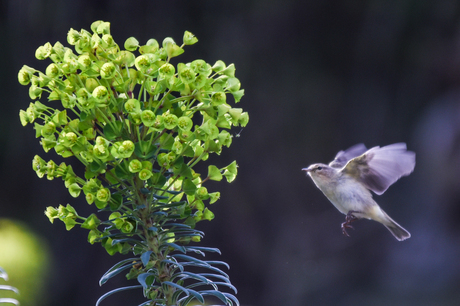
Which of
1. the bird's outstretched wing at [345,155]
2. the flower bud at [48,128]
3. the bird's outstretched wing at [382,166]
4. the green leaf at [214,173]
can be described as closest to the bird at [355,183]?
the bird's outstretched wing at [382,166]

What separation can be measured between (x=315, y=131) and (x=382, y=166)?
2457mm

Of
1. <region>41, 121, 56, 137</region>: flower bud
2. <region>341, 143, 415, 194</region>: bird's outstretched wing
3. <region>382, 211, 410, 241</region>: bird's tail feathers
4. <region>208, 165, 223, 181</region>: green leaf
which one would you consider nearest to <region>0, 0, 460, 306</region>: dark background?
<region>382, 211, 410, 241</region>: bird's tail feathers

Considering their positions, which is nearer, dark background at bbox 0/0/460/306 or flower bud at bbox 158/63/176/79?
flower bud at bbox 158/63/176/79

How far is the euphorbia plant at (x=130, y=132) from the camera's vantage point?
871 mm

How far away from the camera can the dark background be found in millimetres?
3814

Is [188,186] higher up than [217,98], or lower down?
lower down

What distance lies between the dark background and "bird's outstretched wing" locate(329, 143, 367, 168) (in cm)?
175

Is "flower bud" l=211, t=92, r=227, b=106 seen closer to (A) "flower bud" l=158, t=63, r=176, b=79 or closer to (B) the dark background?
(A) "flower bud" l=158, t=63, r=176, b=79

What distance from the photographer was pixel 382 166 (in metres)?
1.72

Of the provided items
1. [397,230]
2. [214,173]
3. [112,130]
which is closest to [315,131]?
[397,230]

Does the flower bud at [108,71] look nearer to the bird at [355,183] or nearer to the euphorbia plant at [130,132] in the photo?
the euphorbia plant at [130,132]

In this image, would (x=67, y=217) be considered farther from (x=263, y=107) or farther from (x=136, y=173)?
(x=263, y=107)

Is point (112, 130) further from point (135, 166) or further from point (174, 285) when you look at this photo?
point (174, 285)

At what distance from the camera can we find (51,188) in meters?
3.72
